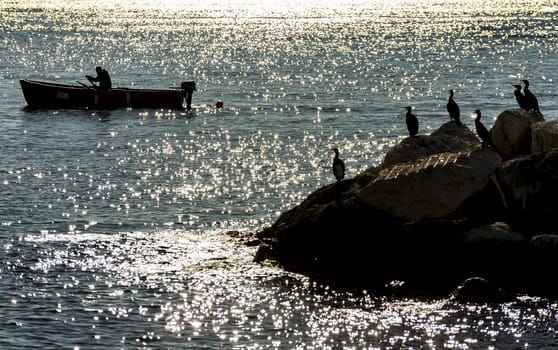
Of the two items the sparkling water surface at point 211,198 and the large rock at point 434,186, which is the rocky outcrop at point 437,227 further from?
the sparkling water surface at point 211,198

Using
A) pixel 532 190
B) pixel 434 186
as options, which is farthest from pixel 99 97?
pixel 532 190

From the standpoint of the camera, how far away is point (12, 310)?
25719mm

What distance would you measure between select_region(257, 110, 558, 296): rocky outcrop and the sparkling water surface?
3.18 feet

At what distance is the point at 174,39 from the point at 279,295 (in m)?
118

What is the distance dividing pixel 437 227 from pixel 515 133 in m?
5.15

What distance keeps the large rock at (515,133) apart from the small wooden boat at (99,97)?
35.6 meters

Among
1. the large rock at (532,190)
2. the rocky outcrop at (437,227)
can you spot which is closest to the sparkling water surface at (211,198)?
the rocky outcrop at (437,227)

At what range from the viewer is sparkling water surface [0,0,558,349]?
2417 cm

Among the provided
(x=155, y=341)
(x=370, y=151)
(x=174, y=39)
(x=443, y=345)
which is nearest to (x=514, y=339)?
(x=443, y=345)

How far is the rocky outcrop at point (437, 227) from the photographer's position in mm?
26078

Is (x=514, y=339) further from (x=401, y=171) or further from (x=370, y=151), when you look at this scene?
(x=370, y=151)

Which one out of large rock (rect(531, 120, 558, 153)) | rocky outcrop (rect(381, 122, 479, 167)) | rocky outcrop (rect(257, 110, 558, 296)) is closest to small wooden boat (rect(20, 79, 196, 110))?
rocky outcrop (rect(381, 122, 479, 167))

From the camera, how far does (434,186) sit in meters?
27.5

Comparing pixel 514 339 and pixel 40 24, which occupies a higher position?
pixel 40 24
